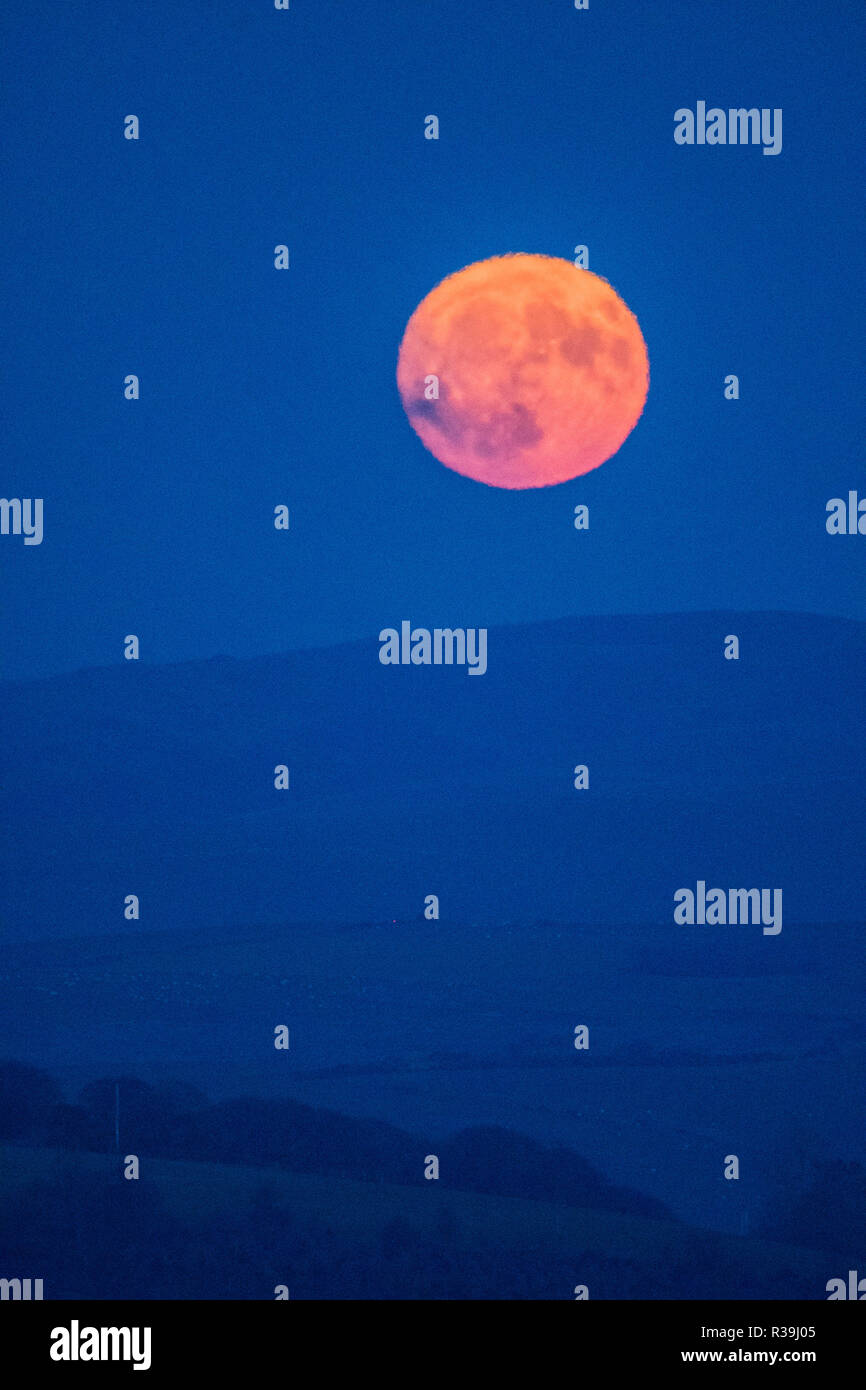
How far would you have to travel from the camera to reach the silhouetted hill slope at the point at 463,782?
231 inches

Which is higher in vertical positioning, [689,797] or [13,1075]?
[689,797]

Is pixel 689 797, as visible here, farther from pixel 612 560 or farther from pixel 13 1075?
pixel 13 1075

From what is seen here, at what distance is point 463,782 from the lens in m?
5.95

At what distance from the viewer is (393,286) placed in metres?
5.67

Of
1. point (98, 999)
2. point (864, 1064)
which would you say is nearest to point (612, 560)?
point (864, 1064)

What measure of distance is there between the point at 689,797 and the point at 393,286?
9.43ft

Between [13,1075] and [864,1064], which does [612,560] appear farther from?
[13,1075]

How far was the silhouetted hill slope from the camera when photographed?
588cm

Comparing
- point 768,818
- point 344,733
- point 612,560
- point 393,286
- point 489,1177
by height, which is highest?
point 393,286

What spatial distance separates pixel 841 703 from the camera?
598cm

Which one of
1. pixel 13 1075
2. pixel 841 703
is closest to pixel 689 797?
pixel 841 703
